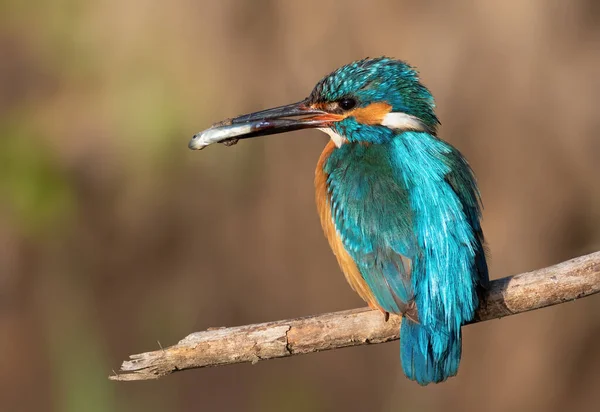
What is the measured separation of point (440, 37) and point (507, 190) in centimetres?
89

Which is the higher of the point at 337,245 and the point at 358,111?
the point at 358,111

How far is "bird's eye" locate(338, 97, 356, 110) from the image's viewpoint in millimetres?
3379

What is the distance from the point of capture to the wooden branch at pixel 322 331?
8.91 feet

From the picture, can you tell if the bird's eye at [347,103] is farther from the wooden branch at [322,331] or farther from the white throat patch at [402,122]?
the wooden branch at [322,331]

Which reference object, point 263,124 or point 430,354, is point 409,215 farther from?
point 263,124

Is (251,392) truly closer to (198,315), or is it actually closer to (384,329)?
(198,315)

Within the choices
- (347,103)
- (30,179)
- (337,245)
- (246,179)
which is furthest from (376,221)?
Result: (30,179)

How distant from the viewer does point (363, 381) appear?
5.09 m

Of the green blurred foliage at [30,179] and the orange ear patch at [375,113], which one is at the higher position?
the green blurred foliage at [30,179]

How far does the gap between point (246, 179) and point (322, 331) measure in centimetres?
215

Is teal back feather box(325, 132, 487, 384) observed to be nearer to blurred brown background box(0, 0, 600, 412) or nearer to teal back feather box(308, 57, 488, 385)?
teal back feather box(308, 57, 488, 385)

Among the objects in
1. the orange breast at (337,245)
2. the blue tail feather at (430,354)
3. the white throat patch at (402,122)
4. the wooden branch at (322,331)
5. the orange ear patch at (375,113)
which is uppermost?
the orange ear patch at (375,113)

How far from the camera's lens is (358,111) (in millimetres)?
3359

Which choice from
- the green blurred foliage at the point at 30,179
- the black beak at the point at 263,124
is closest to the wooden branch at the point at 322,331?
the black beak at the point at 263,124
